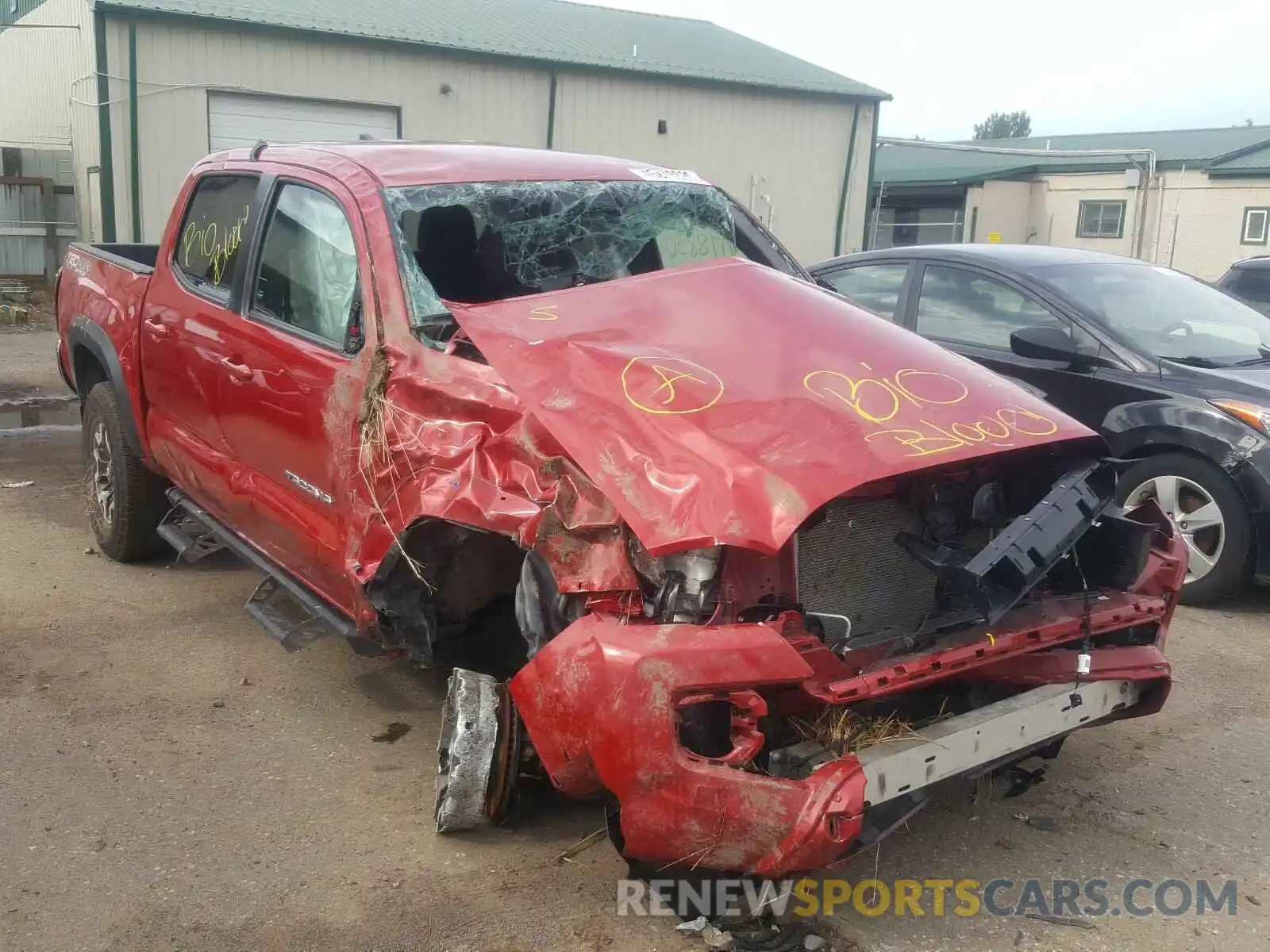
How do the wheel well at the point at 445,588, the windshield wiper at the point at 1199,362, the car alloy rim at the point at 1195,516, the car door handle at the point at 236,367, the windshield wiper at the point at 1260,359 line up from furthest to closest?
the windshield wiper at the point at 1260,359 → the windshield wiper at the point at 1199,362 → the car alloy rim at the point at 1195,516 → the car door handle at the point at 236,367 → the wheel well at the point at 445,588

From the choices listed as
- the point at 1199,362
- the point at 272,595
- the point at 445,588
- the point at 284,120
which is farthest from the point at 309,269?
the point at 284,120

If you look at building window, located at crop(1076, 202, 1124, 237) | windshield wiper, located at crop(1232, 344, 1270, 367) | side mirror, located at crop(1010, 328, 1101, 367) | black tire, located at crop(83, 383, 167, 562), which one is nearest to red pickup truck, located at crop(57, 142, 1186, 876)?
black tire, located at crop(83, 383, 167, 562)

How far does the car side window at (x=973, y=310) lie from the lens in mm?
6289

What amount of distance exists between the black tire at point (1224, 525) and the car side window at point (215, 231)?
13.6 ft

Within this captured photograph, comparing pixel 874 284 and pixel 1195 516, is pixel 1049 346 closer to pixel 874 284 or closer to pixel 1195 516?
pixel 1195 516

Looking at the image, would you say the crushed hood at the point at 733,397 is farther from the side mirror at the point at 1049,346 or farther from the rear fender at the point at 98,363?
the rear fender at the point at 98,363

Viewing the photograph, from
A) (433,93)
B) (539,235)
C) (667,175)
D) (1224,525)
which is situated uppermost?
(433,93)

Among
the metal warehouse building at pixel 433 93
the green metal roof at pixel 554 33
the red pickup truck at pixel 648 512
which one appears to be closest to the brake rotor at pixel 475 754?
the red pickup truck at pixel 648 512

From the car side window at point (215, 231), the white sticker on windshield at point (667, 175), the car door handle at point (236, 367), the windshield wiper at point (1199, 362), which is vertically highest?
the white sticker on windshield at point (667, 175)

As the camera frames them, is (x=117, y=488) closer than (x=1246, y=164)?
Yes

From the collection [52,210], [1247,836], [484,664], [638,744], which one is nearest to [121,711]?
[484,664]

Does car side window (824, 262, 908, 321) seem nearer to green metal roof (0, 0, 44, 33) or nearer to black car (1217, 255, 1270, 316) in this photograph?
black car (1217, 255, 1270, 316)

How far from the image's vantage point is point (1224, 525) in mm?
5523

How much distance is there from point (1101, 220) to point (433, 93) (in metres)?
19.3
